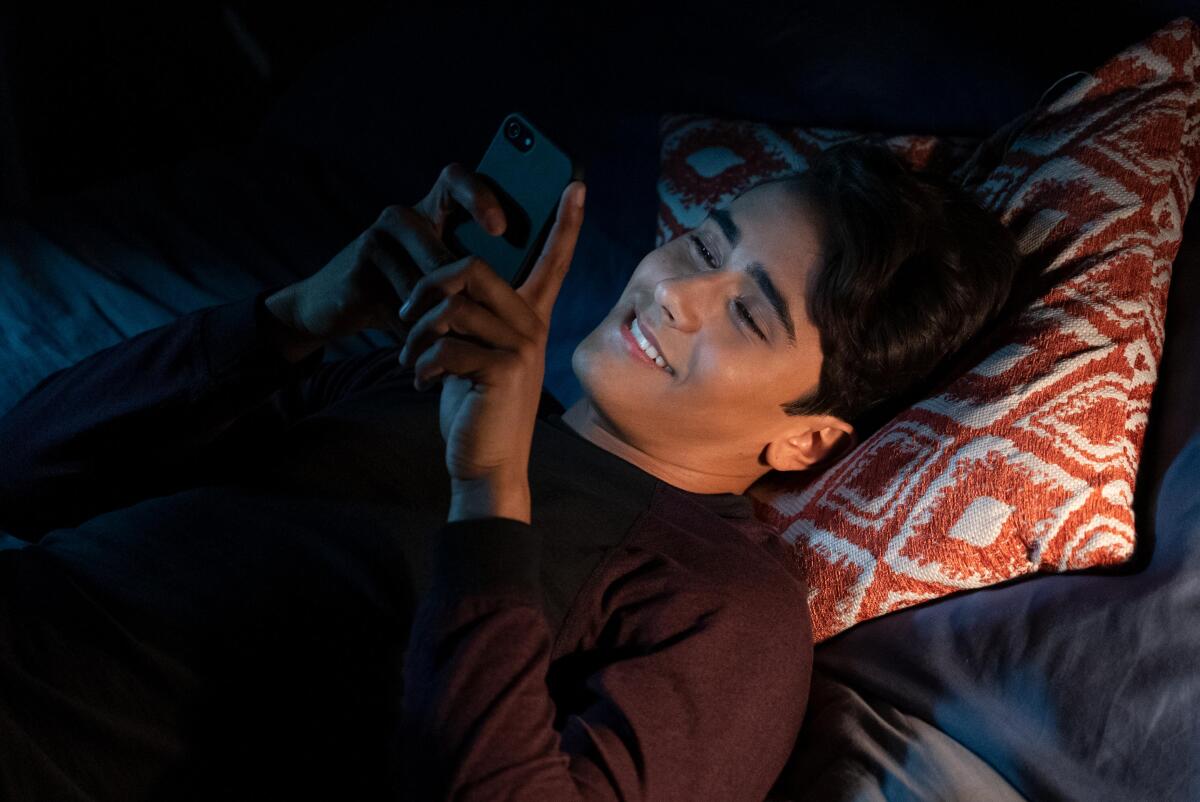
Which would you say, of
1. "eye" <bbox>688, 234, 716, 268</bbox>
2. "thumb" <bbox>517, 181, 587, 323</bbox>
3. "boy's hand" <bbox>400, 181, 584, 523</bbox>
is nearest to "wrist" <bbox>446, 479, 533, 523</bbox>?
"boy's hand" <bbox>400, 181, 584, 523</bbox>

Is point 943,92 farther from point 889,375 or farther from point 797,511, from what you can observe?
point 797,511

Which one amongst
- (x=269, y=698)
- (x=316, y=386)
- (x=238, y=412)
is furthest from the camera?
(x=316, y=386)

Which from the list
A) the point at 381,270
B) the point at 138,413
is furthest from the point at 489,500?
the point at 138,413

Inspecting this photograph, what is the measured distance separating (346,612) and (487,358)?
0.33 m

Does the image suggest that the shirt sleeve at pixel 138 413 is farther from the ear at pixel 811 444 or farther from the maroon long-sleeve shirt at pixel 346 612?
the ear at pixel 811 444

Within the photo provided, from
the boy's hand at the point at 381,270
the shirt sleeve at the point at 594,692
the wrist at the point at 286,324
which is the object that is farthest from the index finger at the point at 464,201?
the shirt sleeve at the point at 594,692

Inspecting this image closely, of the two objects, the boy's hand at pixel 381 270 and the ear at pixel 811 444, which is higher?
the boy's hand at pixel 381 270

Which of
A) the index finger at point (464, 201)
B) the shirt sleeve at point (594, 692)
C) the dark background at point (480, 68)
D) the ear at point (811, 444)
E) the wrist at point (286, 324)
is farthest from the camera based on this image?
the dark background at point (480, 68)

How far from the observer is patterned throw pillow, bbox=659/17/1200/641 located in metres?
1.01

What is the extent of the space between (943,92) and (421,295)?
0.97 m

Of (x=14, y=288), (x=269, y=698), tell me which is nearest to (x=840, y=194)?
(x=269, y=698)

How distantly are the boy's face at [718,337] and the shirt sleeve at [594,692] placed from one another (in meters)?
0.23

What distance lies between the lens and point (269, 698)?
38.0 inches

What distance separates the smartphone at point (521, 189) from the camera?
35.2 inches
